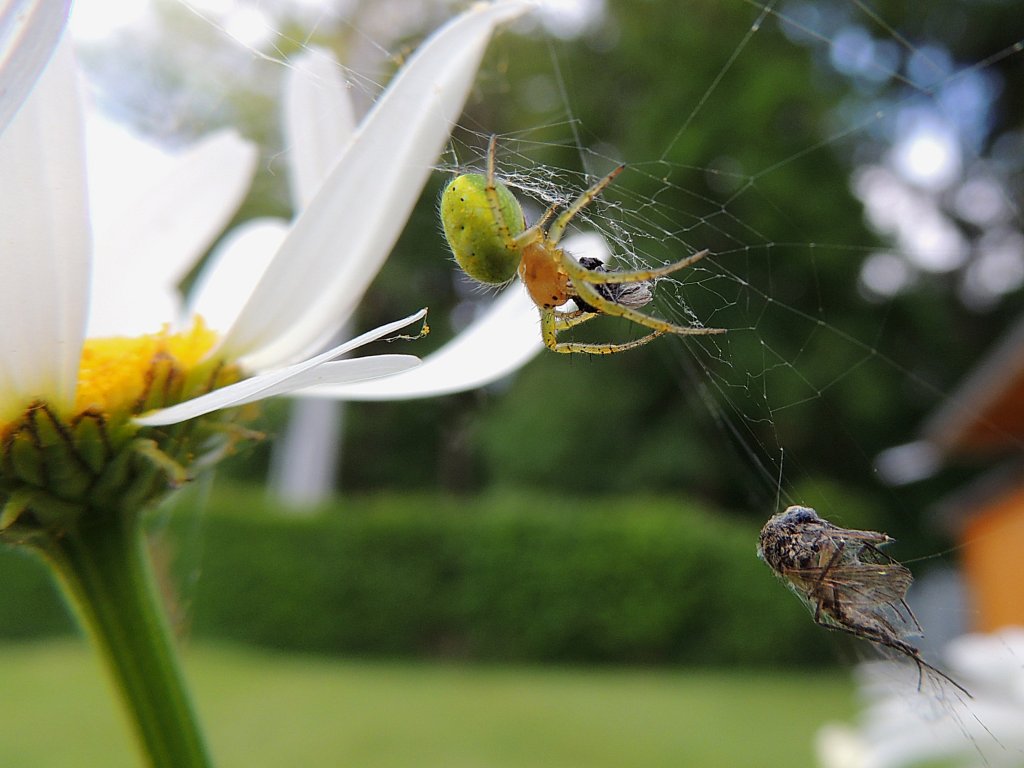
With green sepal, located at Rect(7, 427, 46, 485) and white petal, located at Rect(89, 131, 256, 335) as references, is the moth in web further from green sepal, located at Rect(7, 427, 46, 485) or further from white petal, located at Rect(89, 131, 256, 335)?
white petal, located at Rect(89, 131, 256, 335)

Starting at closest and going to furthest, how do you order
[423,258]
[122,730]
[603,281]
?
[603,281] < [122,730] < [423,258]

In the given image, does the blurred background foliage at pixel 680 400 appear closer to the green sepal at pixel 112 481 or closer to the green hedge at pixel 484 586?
the green hedge at pixel 484 586

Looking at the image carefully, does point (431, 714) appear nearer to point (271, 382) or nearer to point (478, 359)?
point (478, 359)

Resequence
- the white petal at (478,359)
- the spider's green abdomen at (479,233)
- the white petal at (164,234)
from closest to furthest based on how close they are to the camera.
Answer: the spider's green abdomen at (479,233), the white petal at (478,359), the white petal at (164,234)

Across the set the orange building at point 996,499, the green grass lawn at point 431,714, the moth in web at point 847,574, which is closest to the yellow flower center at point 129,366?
the moth in web at point 847,574

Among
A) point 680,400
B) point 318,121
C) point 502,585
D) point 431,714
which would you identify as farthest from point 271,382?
point 680,400

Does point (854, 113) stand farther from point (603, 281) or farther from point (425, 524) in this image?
point (603, 281)

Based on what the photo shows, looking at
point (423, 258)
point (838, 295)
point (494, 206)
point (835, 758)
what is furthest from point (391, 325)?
point (423, 258)
